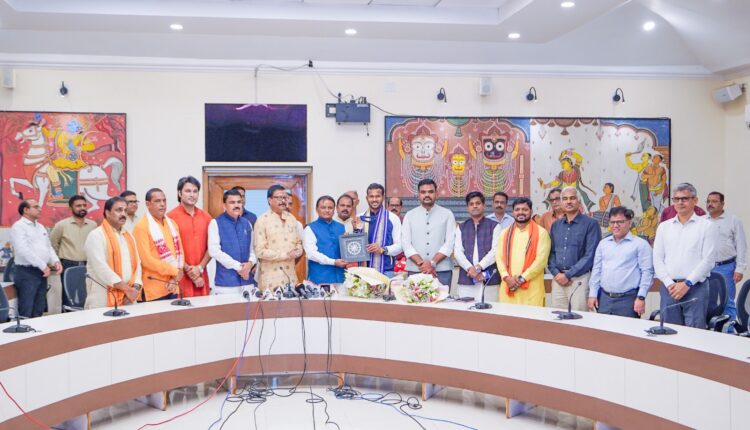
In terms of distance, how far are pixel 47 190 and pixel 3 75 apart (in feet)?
4.25

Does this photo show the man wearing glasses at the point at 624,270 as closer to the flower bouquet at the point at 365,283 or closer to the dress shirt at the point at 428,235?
the dress shirt at the point at 428,235

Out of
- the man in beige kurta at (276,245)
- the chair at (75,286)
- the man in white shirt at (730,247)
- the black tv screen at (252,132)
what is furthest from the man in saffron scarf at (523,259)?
the chair at (75,286)

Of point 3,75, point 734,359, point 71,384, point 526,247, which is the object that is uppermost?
point 3,75

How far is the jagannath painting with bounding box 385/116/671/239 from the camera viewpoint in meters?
7.91

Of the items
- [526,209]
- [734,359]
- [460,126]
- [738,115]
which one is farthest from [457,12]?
[734,359]

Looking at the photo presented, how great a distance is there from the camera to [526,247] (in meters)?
5.25

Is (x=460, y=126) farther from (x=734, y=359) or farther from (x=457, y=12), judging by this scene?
(x=734, y=359)

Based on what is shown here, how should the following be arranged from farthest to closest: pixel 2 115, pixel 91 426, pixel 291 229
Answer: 1. pixel 2 115
2. pixel 291 229
3. pixel 91 426

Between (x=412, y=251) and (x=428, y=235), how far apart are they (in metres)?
0.20

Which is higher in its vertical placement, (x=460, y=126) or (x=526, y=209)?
(x=460, y=126)

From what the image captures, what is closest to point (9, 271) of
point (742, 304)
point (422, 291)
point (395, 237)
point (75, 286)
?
point (75, 286)

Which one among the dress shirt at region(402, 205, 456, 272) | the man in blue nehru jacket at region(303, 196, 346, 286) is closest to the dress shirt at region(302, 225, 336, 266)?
the man in blue nehru jacket at region(303, 196, 346, 286)

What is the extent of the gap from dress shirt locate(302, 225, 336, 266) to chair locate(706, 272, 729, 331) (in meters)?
2.81

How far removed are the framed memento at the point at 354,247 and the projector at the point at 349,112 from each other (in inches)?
98.3
